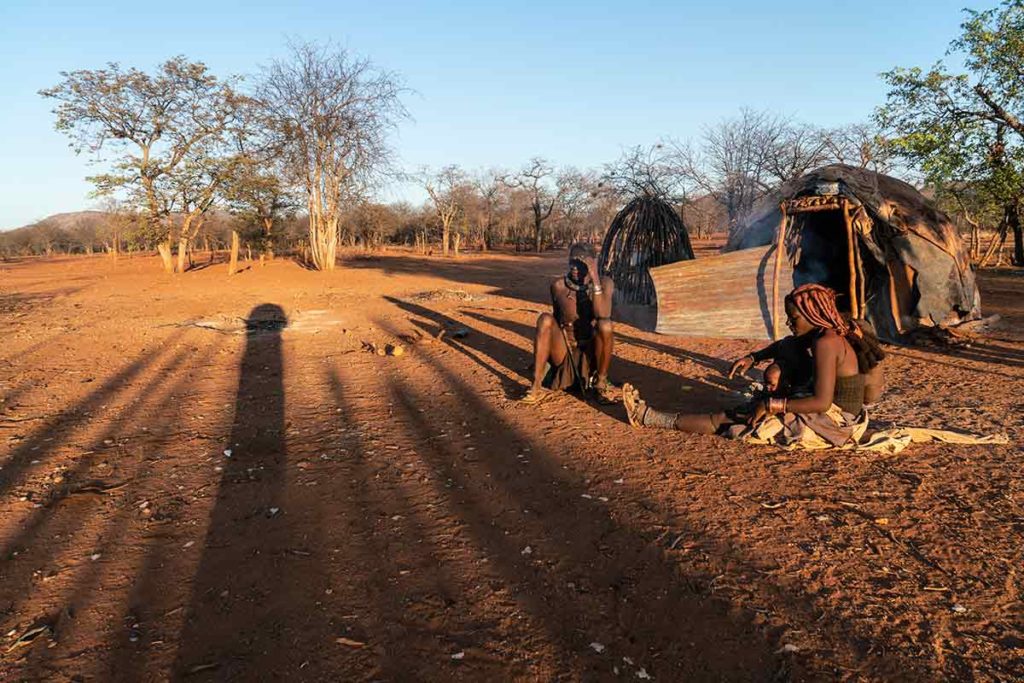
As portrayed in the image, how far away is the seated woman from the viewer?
3766 mm

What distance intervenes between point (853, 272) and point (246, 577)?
26.0ft

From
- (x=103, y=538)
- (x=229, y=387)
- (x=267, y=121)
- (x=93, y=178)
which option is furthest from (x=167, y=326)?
(x=267, y=121)

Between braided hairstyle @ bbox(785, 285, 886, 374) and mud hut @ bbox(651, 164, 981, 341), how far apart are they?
4.17 m

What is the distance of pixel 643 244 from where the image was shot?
36.4ft

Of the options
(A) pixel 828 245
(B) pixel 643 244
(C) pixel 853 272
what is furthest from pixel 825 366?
(B) pixel 643 244

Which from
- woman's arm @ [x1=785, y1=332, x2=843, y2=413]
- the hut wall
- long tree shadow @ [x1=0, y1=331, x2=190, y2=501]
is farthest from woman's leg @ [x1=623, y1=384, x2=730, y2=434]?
long tree shadow @ [x1=0, y1=331, x2=190, y2=501]

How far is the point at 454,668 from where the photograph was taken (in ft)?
6.79

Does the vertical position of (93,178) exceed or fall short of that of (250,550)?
it exceeds it

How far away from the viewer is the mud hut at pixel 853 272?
7.74m

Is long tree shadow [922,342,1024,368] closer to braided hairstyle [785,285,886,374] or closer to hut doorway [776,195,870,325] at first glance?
hut doorway [776,195,870,325]

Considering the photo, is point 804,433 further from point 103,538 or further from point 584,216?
point 584,216

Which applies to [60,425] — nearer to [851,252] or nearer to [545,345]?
[545,345]

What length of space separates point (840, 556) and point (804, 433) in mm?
1335

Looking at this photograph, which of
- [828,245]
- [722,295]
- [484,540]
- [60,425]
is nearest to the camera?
[484,540]
